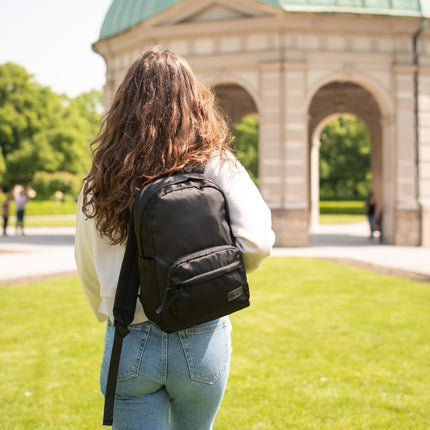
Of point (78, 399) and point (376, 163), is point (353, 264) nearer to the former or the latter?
point (78, 399)

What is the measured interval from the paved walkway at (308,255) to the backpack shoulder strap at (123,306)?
33.2 feet

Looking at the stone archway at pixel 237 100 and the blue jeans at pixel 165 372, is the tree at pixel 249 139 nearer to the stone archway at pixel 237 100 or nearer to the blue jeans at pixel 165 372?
the stone archway at pixel 237 100

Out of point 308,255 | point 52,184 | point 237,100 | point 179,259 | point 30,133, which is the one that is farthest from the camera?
point 30,133

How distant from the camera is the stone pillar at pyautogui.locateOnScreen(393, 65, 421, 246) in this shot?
1927 cm

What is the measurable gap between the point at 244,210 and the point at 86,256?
730mm

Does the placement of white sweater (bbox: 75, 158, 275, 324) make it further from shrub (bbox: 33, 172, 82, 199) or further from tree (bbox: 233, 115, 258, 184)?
tree (bbox: 233, 115, 258, 184)

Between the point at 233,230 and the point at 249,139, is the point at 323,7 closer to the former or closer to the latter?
the point at 233,230

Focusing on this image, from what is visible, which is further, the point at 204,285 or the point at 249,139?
the point at 249,139

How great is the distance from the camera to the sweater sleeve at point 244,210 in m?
2.19

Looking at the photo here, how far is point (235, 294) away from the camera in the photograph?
218cm

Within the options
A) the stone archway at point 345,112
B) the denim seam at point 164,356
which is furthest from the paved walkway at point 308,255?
the denim seam at point 164,356

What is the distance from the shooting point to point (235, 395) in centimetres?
509

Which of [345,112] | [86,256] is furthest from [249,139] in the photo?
[86,256]

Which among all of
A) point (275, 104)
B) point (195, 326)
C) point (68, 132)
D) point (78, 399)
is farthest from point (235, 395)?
point (68, 132)
